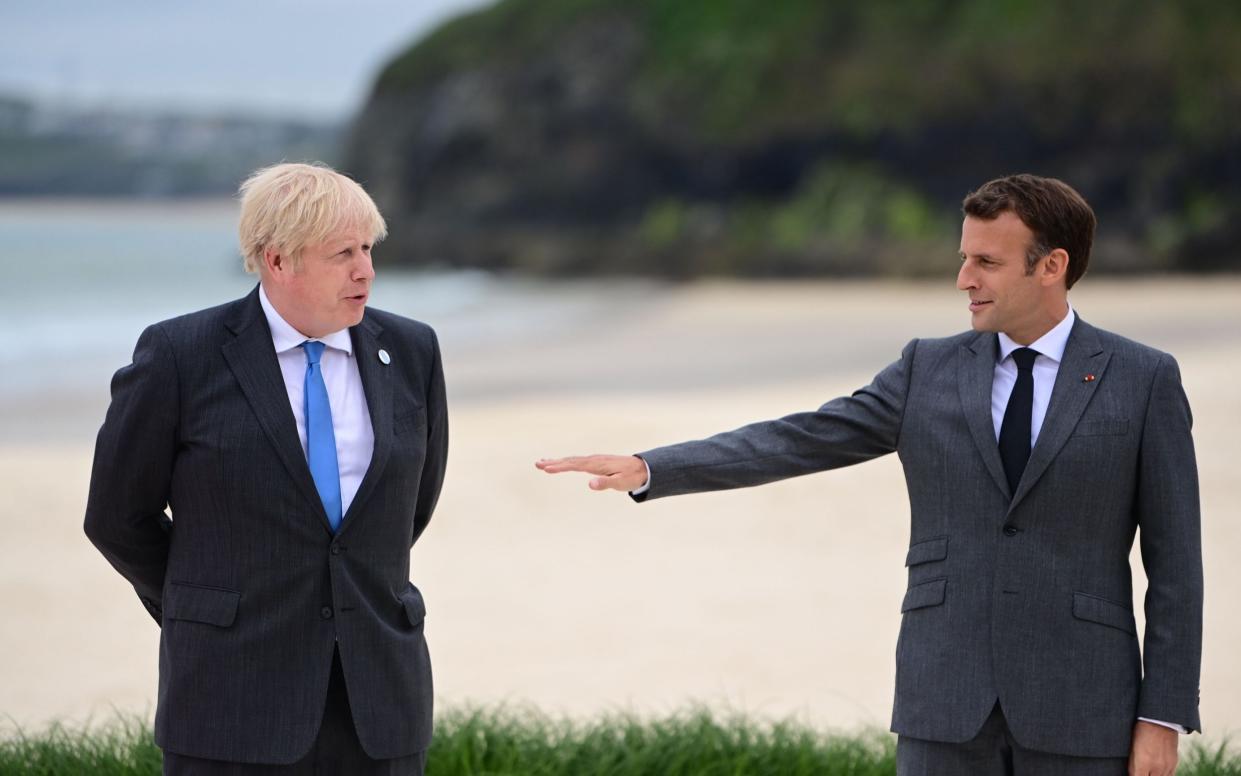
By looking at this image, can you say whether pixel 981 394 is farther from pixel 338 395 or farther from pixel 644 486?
pixel 338 395

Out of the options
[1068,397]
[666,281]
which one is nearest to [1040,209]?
[1068,397]

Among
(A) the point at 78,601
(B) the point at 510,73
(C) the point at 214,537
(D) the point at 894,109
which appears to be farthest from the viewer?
(B) the point at 510,73

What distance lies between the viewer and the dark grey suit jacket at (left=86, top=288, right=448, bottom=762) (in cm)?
269

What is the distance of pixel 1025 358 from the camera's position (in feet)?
9.48

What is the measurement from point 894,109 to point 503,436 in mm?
30638

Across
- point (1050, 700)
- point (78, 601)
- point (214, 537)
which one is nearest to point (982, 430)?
point (1050, 700)

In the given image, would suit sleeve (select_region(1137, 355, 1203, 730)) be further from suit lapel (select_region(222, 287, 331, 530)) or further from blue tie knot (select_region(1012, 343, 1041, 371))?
suit lapel (select_region(222, 287, 331, 530))

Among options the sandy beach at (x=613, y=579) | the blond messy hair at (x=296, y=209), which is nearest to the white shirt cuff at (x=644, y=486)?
the blond messy hair at (x=296, y=209)

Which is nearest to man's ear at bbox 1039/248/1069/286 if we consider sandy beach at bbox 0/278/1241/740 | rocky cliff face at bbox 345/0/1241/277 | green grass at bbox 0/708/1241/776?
green grass at bbox 0/708/1241/776

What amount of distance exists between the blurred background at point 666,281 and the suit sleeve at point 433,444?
533mm

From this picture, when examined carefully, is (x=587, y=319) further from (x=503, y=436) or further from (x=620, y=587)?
(x=620, y=587)

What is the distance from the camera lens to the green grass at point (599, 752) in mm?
3986

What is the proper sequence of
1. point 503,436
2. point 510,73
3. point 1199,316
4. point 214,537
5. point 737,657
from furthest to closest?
point 510,73 < point 1199,316 < point 503,436 < point 737,657 < point 214,537

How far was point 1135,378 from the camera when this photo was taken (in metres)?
2.80
